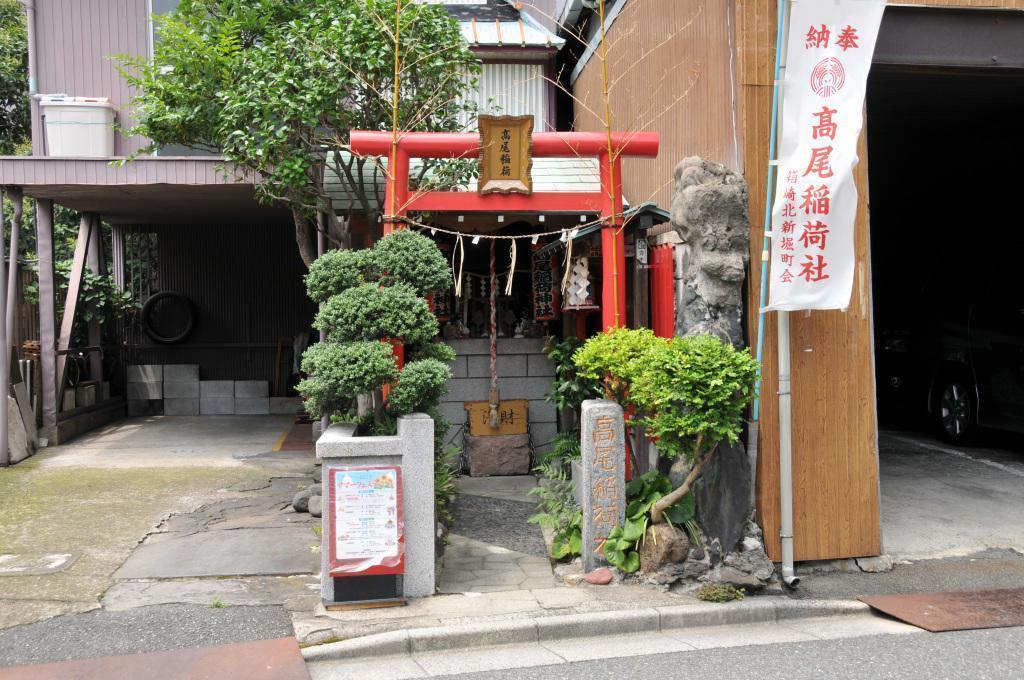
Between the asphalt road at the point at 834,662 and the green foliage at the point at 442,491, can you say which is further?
the green foliage at the point at 442,491

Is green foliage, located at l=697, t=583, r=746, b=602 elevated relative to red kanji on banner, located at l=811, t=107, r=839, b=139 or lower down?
lower down

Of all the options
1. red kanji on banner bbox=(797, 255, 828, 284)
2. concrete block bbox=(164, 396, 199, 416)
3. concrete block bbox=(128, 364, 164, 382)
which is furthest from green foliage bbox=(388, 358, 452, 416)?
concrete block bbox=(128, 364, 164, 382)

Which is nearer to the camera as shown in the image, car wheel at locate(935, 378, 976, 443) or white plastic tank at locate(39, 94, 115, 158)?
car wheel at locate(935, 378, 976, 443)

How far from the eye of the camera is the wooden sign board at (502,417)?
9.83 m

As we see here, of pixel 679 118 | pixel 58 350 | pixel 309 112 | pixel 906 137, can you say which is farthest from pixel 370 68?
pixel 906 137

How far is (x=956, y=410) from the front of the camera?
33.3 ft

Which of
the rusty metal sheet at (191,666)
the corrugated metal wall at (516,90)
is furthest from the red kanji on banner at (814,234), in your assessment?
the corrugated metal wall at (516,90)

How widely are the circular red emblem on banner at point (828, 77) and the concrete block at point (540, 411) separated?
5.16 meters

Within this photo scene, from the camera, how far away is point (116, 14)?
12289 millimetres

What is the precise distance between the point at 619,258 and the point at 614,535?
2417mm

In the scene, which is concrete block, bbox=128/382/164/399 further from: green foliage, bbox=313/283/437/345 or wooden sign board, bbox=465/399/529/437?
green foliage, bbox=313/283/437/345

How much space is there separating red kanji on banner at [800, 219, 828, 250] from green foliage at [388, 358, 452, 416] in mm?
2739

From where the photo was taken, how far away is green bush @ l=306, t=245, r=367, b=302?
629 cm

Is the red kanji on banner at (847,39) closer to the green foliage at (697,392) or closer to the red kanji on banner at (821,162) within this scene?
the red kanji on banner at (821,162)
